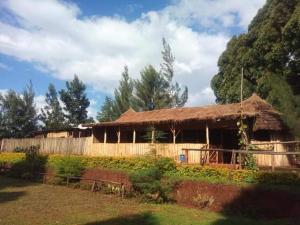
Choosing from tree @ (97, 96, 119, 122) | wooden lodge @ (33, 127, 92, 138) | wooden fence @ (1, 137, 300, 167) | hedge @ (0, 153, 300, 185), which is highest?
tree @ (97, 96, 119, 122)

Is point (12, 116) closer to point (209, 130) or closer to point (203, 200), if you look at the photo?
point (209, 130)

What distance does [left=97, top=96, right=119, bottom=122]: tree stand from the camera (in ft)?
178

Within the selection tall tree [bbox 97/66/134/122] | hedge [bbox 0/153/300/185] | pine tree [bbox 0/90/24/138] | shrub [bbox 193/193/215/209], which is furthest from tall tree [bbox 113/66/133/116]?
shrub [bbox 193/193/215/209]

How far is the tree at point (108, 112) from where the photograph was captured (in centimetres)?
5413

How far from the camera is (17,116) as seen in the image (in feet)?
179

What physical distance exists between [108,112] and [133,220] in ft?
138

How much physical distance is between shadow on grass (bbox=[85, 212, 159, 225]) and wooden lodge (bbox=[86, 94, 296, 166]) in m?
7.75

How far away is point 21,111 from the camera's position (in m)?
55.2

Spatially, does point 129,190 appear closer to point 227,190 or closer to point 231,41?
point 227,190

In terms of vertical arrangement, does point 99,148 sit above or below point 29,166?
above

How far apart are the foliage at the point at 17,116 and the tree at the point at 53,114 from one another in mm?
2444

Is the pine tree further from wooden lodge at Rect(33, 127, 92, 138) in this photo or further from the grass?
the grass

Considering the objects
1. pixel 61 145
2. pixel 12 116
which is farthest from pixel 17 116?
pixel 61 145

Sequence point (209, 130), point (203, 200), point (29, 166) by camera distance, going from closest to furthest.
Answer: point (203, 200), point (209, 130), point (29, 166)
